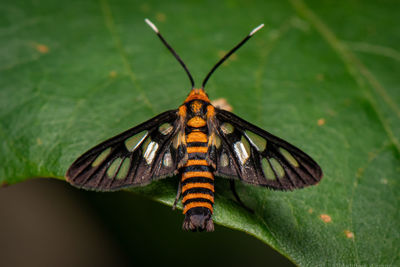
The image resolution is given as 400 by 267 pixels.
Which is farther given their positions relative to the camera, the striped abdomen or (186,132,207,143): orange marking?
(186,132,207,143): orange marking

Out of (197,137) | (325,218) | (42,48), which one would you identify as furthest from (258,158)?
(42,48)

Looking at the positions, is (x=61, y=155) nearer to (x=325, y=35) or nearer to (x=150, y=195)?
(x=150, y=195)

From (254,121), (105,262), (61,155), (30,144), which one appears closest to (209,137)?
(254,121)

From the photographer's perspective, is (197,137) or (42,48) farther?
(42,48)

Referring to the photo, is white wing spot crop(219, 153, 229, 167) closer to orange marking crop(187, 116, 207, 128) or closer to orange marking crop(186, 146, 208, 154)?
orange marking crop(186, 146, 208, 154)

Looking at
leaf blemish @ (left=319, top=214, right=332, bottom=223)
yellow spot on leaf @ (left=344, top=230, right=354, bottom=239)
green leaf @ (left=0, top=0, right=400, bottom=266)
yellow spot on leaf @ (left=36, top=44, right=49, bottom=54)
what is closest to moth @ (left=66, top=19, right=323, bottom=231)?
green leaf @ (left=0, top=0, right=400, bottom=266)

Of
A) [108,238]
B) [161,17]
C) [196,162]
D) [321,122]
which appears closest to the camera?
[196,162]

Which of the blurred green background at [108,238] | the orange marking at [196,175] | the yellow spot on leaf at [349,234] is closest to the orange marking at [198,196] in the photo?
the orange marking at [196,175]

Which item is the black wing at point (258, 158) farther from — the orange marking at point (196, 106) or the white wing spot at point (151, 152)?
the white wing spot at point (151, 152)

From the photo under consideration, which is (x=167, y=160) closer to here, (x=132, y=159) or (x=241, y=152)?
(x=132, y=159)
